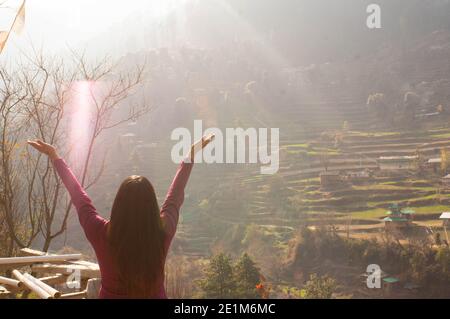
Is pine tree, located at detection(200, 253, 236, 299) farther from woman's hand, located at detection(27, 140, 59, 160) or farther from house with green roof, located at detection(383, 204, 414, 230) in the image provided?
woman's hand, located at detection(27, 140, 59, 160)

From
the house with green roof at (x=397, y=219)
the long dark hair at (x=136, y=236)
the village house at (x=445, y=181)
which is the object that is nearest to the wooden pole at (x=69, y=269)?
the long dark hair at (x=136, y=236)

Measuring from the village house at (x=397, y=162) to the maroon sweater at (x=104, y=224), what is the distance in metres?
41.6

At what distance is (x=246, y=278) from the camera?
19.3 meters

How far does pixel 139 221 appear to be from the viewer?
93cm

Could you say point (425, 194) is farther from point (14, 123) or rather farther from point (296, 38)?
point (296, 38)

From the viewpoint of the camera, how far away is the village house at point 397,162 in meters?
39.9

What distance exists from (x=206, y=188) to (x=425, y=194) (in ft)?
65.5

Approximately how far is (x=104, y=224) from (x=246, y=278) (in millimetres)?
19041

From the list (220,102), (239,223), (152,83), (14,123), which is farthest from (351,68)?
(14,123)

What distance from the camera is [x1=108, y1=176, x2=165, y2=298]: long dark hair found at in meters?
0.93

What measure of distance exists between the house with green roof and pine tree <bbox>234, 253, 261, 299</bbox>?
49.7 ft

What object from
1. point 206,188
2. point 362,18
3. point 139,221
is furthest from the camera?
point 362,18

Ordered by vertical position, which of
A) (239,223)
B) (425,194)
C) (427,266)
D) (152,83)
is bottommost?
(427,266)

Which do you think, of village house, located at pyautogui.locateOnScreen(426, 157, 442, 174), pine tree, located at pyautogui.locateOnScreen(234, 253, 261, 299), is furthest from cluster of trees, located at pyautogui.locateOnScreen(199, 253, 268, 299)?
village house, located at pyautogui.locateOnScreen(426, 157, 442, 174)
